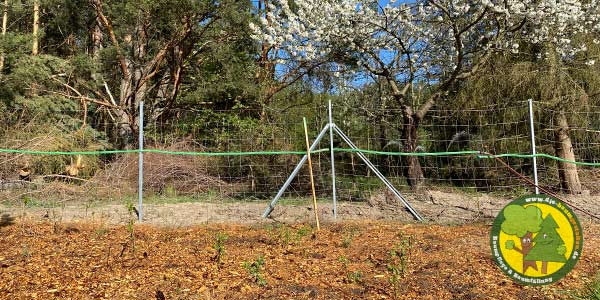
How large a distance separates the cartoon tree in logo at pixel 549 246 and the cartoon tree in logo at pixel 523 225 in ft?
0.13

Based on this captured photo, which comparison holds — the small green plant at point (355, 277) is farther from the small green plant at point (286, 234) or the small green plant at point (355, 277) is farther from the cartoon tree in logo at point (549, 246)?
the cartoon tree in logo at point (549, 246)

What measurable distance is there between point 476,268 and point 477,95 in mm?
6755

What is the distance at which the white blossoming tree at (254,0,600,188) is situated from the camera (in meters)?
8.34

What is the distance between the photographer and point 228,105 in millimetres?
13641

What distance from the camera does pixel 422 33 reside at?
32.1 ft

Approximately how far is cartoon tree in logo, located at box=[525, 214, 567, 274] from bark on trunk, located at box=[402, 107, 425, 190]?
16.8ft

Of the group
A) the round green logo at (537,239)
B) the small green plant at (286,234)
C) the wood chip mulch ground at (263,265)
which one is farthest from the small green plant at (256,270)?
the round green logo at (537,239)

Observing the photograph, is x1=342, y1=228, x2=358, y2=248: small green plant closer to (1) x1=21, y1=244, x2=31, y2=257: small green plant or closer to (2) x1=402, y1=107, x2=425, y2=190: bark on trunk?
(2) x1=402, y1=107, x2=425, y2=190: bark on trunk

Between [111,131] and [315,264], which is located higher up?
[111,131]

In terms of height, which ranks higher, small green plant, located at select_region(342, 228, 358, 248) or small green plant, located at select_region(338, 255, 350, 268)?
small green plant, located at select_region(342, 228, 358, 248)

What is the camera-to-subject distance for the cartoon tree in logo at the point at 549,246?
3143 millimetres

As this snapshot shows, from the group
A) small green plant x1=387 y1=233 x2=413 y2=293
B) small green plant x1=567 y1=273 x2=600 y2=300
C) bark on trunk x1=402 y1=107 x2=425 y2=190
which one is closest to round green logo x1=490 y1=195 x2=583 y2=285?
small green plant x1=567 y1=273 x2=600 y2=300

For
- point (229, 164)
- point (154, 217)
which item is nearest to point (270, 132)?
point (229, 164)

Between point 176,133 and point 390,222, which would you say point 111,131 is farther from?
point 390,222
